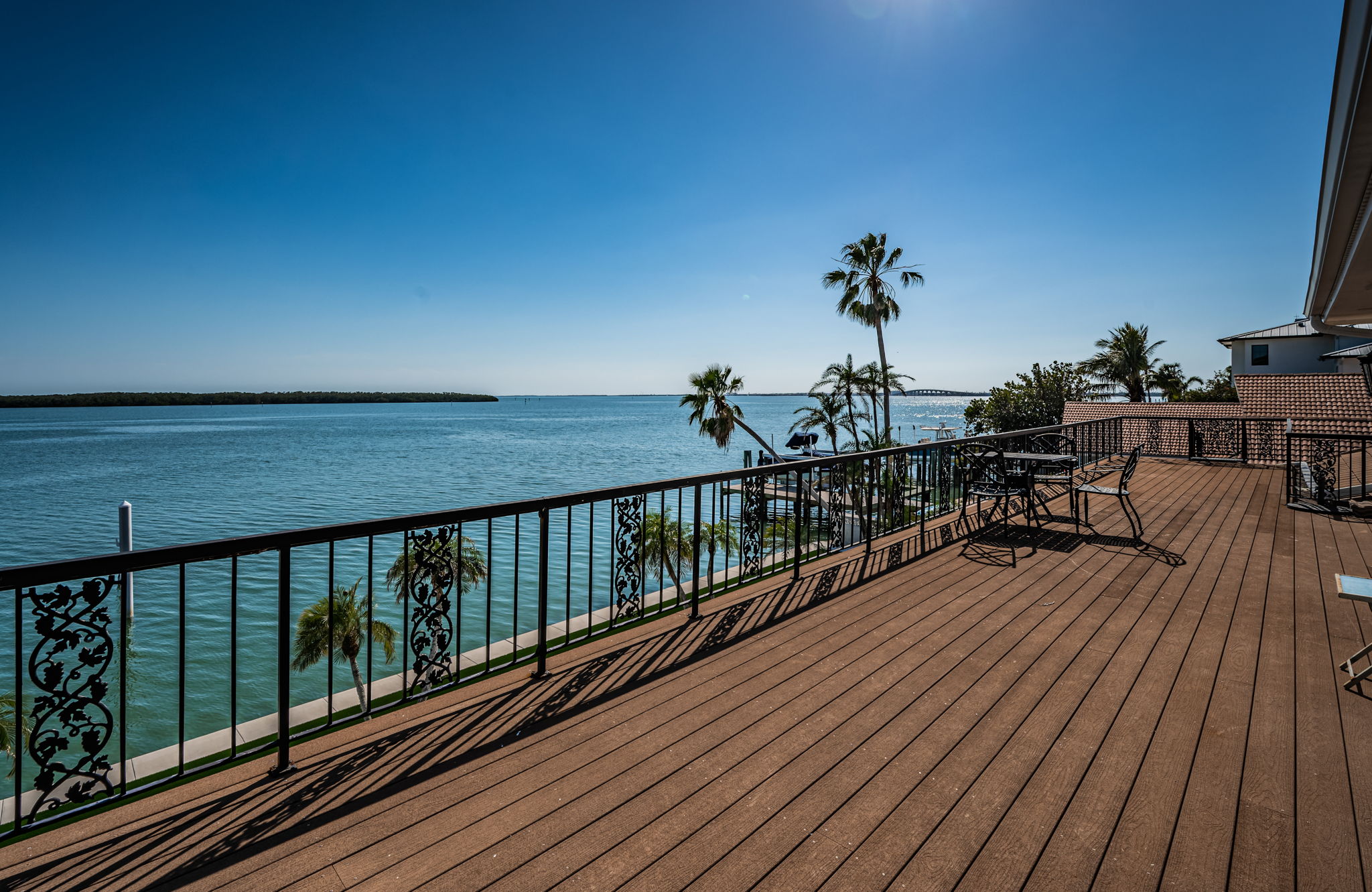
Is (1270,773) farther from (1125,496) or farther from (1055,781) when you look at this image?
(1125,496)

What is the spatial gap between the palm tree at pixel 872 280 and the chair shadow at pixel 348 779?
23540mm

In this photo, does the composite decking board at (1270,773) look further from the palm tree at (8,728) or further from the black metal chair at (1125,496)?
the palm tree at (8,728)

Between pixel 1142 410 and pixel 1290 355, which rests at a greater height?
pixel 1290 355

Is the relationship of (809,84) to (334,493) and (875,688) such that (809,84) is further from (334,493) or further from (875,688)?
(334,493)

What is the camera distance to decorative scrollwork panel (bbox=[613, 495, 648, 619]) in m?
3.34

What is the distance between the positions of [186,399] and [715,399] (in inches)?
5298

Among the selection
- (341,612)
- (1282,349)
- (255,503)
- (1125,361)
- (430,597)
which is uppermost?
(1125,361)

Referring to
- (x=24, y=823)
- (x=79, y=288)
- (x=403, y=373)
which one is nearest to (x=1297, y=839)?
(x=24, y=823)

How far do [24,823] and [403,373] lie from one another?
56730 millimetres

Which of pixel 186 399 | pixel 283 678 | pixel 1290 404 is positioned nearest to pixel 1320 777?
pixel 283 678

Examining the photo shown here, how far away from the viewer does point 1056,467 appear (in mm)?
6816

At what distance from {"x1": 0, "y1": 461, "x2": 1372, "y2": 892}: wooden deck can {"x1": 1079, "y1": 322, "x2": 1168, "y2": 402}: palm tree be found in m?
38.4

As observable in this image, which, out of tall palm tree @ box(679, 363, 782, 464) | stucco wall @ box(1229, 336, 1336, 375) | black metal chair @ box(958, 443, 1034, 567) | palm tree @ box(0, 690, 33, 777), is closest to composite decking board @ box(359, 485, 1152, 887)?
black metal chair @ box(958, 443, 1034, 567)

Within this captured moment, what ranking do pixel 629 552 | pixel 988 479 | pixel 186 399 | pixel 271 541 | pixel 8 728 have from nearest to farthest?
pixel 271 541, pixel 629 552, pixel 988 479, pixel 8 728, pixel 186 399
